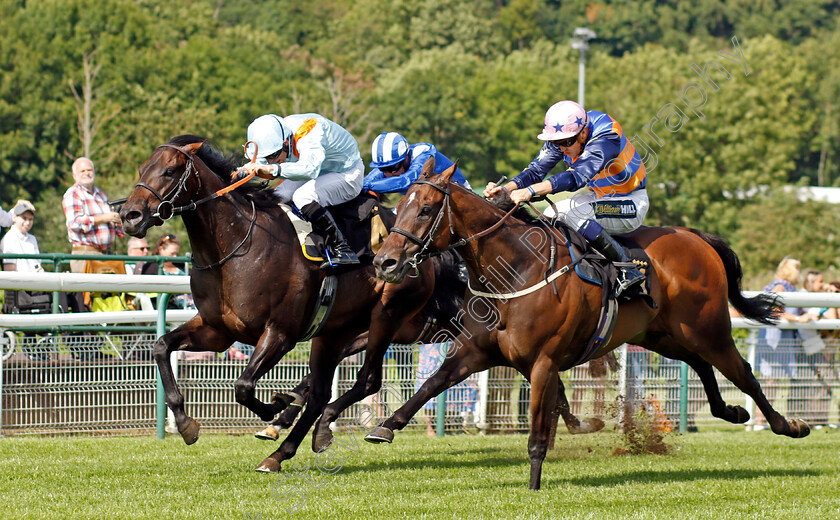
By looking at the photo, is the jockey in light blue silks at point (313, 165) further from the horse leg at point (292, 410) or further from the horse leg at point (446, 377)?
the horse leg at point (292, 410)

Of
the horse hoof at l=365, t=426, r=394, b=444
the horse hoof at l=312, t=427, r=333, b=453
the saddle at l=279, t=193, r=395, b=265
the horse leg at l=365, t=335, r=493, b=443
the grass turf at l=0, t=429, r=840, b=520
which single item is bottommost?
the grass turf at l=0, t=429, r=840, b=520

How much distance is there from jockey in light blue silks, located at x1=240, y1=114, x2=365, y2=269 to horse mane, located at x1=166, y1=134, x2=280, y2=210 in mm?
142

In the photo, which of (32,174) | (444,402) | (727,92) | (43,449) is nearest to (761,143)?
(727,92)

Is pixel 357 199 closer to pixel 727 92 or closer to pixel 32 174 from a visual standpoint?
pixel 32 174

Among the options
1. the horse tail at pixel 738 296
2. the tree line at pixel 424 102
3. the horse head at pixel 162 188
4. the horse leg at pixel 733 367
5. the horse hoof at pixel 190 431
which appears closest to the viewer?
the horse head at pixel 162 188

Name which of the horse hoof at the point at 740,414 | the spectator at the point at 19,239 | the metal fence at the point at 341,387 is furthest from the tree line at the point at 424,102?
the horse hoof at the point at 740,414

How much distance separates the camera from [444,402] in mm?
9883

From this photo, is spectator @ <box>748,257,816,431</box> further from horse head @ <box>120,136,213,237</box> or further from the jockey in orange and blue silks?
horse head @ <box>120,136,213,237</box>

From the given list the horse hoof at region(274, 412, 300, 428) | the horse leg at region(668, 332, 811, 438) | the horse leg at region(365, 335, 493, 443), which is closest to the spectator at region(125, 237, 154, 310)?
the horse hoof at region(274, 412, 300, 428)

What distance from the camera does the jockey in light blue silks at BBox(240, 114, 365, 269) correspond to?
7039 mm

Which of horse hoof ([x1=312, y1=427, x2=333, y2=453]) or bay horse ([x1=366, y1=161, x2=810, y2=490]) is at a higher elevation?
bay horse ([x1=366, y1=161, x2=810, y2=490])

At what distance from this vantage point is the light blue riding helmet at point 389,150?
8023 millimetres

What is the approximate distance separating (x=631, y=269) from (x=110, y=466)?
3.51 m

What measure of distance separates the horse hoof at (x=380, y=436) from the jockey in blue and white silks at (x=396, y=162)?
1894 mm
